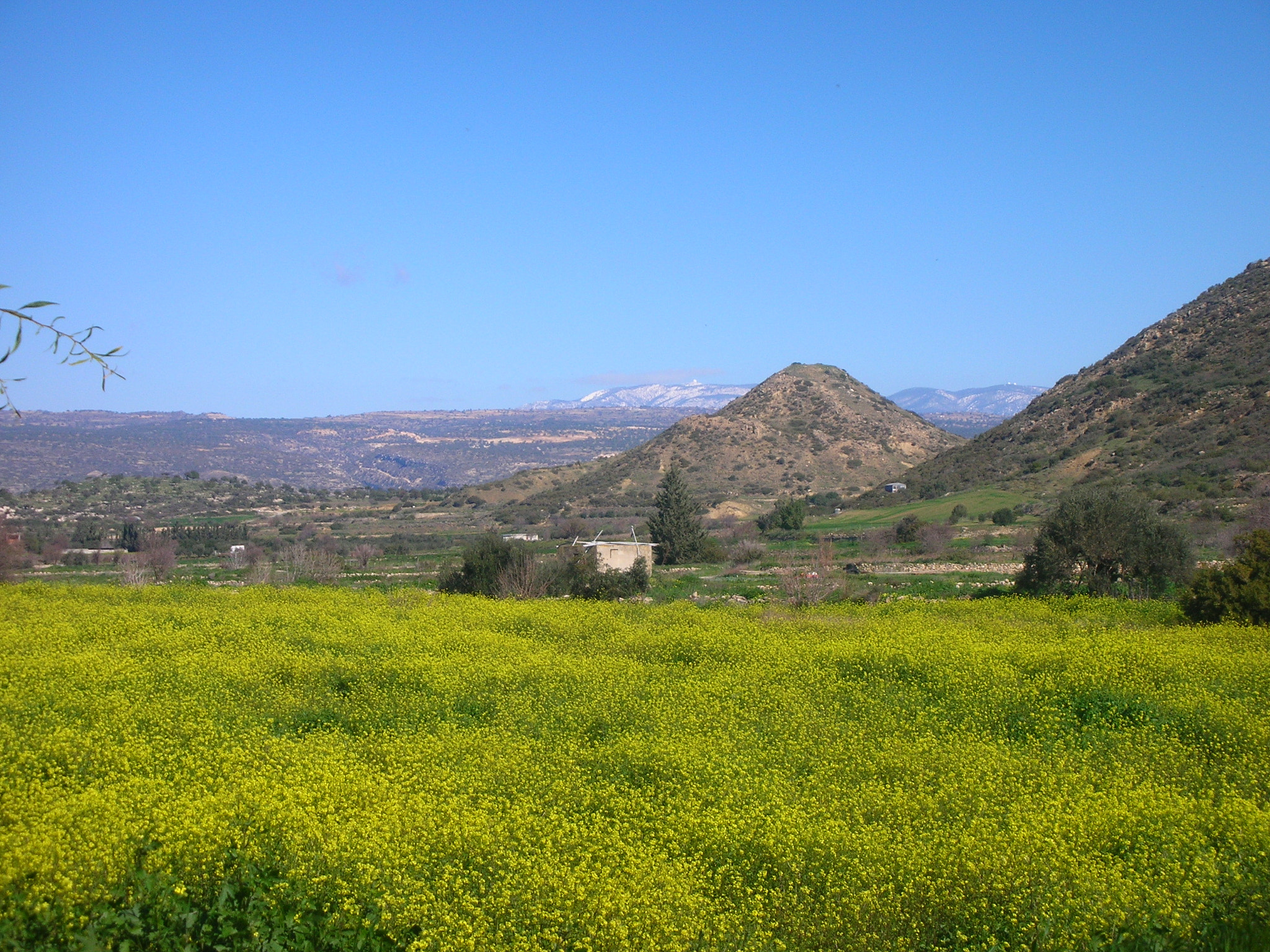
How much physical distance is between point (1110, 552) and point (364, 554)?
3185 centimetres

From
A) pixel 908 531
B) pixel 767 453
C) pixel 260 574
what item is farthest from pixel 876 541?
pixel 767 453

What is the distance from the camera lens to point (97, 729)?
29.2ft

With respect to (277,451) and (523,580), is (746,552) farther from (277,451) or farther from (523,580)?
(277,451)

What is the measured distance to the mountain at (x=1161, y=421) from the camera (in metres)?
40.9

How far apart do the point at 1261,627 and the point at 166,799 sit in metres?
15.8

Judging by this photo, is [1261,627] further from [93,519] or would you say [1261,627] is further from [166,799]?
[93,519]

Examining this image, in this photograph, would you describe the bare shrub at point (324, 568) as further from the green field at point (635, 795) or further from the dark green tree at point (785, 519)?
the dark green tree at point (785, 519)

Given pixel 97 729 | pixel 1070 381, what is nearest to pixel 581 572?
pixel 97 729

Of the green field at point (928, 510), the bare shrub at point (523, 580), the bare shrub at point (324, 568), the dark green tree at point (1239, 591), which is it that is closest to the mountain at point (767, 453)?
the green field at point (928, 510)

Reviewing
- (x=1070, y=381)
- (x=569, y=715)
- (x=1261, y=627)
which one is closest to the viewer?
(x=569, y=715)

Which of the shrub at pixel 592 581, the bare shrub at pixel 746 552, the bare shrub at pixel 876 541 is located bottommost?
the bare shrub at pixel 746 552

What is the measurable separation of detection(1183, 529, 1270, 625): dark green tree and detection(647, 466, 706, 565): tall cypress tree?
23368 millimetres

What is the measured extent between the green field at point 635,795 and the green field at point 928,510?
1339 inches

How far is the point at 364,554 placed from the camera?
42.3 m
